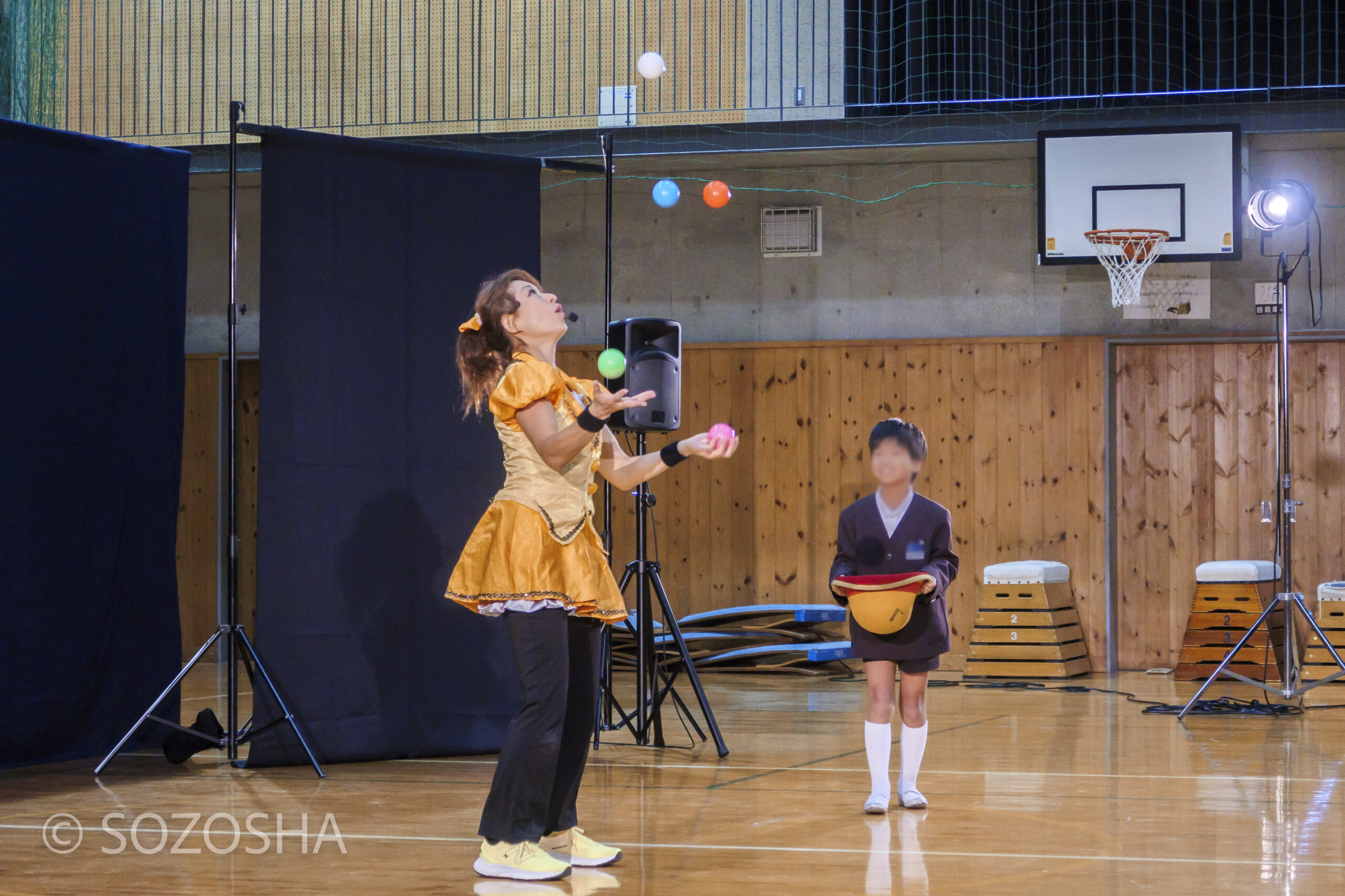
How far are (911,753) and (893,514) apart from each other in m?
0.77

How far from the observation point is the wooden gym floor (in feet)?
10.7

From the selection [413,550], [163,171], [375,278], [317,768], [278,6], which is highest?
[278,6]

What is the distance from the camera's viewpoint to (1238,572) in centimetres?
823

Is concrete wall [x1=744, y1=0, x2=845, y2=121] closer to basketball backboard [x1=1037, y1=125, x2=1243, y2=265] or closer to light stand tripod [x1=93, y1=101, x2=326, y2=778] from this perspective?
basketball backboard [x1=1037, y1=125, x2=1243, y2=265]

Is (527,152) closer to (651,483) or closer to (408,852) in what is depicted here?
(651,483)

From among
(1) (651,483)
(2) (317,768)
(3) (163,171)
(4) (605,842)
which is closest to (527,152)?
(1) (651,483)

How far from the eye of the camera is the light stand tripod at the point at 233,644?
16.2ft

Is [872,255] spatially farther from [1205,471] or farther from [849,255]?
[1205,471]

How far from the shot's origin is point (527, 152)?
920cm

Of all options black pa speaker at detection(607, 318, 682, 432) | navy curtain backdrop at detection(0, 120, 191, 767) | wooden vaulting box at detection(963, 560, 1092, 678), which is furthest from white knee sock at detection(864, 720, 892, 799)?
wooden vaulting box at detection(963, 560, 1092, 678)

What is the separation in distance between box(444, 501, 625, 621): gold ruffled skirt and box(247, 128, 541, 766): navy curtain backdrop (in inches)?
75.2

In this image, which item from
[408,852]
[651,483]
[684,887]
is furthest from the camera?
[651,483]

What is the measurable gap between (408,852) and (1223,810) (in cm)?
251

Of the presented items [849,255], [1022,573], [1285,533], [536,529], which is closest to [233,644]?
[536,529]
